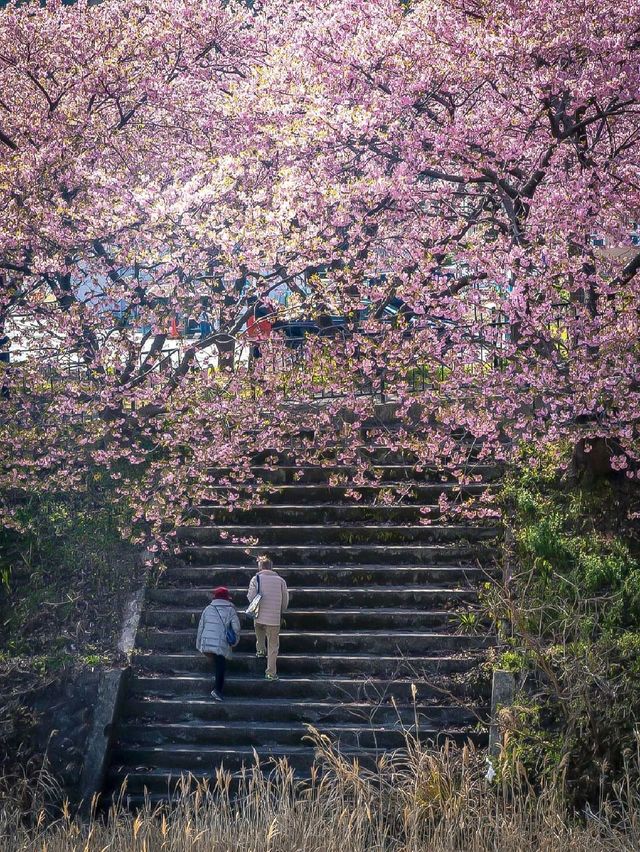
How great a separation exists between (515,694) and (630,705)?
1.53 m

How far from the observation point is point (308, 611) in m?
13.9

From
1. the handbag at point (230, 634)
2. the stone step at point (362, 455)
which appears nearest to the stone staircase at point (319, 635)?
the stone step at point (362, 455)

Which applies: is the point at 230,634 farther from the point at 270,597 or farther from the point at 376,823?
the point at 376,823

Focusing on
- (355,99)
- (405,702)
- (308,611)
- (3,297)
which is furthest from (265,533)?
(355,99)

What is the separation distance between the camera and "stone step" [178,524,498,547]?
14992mm

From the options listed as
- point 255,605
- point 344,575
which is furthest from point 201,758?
point 344,575

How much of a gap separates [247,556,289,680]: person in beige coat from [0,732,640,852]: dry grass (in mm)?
2782

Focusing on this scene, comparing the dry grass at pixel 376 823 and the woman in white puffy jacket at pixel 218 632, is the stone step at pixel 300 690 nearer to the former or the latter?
the woman in white puffy jacket at pixel 218 632

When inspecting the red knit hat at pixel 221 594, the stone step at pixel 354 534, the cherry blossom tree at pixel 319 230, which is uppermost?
the cherry blossom tree at pixel 319 230

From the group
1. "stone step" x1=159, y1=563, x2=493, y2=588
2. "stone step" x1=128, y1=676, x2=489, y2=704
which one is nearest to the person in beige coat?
"stone step" x1=128, y1=676, x2=489, y2=704

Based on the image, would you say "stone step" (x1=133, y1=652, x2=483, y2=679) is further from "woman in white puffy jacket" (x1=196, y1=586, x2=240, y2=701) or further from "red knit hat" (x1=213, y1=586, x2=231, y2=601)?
"red knit hat" (x1=213, y1=586, x2=231, y2=601)

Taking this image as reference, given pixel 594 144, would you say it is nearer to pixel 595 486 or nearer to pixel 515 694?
pixel 595 486

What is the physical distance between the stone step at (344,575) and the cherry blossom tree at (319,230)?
93cm

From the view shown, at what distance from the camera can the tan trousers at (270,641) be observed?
12.9 meters
